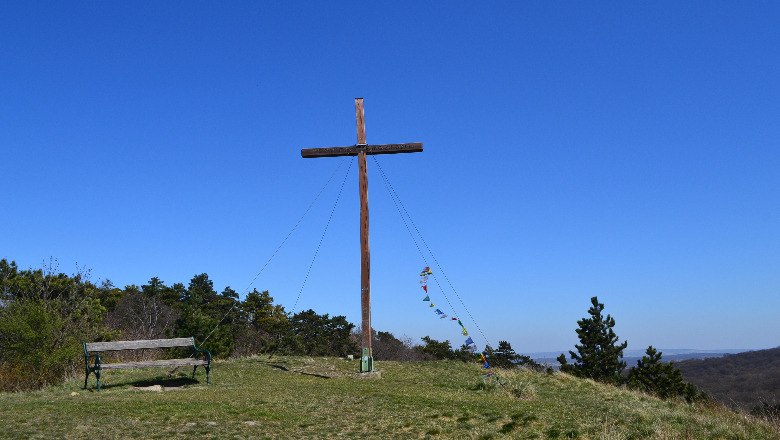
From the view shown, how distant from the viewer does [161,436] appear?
27.3ft

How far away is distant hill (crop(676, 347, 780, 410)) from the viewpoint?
69588mm

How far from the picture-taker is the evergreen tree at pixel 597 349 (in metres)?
33.8

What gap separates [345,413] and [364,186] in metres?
8.94

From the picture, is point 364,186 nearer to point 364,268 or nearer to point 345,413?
point 364,268

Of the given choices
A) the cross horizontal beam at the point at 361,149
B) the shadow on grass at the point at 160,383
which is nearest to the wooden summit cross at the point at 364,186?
the cross horizontal beam at the point at 361,149

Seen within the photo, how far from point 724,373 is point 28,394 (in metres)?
108

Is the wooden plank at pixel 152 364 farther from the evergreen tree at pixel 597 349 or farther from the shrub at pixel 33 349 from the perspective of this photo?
the evergreen tree at pixel 597 349

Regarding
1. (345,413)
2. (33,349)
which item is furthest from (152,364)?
(345,413)

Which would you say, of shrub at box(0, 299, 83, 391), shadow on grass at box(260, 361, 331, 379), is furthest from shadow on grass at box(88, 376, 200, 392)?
shadow on grass at box(260, 361, 331, 379)

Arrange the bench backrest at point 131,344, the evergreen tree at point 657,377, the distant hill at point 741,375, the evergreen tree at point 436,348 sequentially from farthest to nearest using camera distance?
the distant hill at point 741,375
the evergreen tree at point 436,348
the evergreen tree at point 657,377
the bench backrest at point 131,344

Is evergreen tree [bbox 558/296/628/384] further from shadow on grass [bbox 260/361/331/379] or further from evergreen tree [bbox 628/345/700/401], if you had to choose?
shadow on grass [bbox 260/361/331/379]

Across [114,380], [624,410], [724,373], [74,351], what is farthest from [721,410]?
[724,373]

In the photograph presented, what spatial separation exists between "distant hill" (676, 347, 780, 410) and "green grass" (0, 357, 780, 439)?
5590 cm

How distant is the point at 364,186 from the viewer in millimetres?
18328
